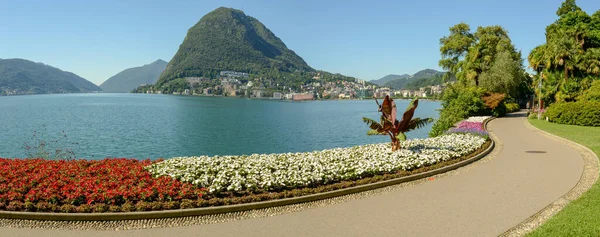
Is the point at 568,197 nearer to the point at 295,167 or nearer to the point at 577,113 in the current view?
the point at 295,167

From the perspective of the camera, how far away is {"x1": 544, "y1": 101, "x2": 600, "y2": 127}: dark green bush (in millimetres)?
27828

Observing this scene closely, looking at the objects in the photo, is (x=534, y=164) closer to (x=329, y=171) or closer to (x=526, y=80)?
(x=329, y=171)

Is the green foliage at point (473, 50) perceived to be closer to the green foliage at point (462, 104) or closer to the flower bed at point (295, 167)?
the green foliage at point (462, 104)

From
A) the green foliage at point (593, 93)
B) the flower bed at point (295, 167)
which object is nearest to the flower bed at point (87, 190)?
the flower bed at point (295, 167)

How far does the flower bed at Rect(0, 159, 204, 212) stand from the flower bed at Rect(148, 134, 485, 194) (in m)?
0.69

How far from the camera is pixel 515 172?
12547 mm

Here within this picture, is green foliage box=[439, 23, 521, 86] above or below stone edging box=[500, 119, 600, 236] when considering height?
above

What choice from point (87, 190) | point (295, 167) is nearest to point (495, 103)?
point (295, 167)

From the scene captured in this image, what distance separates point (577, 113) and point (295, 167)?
28079mm

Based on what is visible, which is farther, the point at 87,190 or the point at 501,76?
the point at 501,76

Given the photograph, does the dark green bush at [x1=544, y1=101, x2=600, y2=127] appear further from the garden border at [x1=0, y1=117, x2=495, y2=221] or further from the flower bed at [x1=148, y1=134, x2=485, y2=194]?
the garden border at [x1=0, y1=117, x2=495, y2=221]

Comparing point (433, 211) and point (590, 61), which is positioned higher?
point (590, 61)

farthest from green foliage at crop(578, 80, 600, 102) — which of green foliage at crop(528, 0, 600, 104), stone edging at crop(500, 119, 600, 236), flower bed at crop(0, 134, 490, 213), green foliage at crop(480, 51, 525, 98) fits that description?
flower bed at crop(0, 134, 490, 213)

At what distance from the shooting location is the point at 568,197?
957 centimetres
